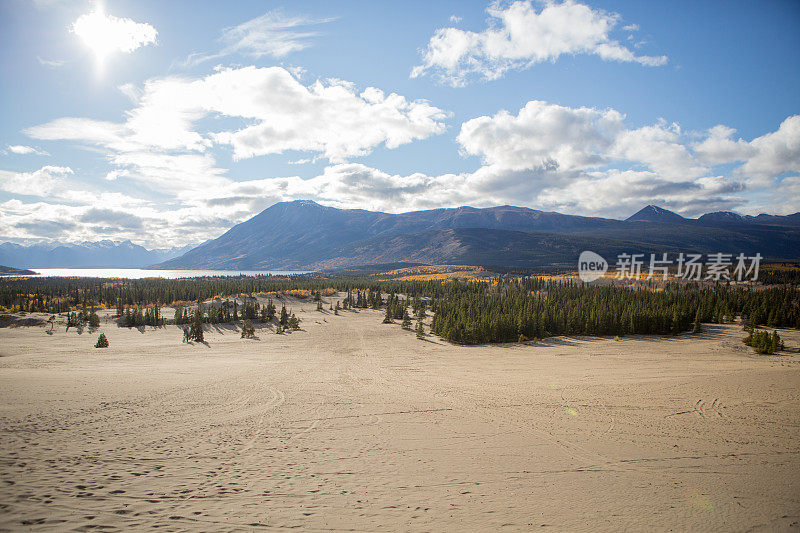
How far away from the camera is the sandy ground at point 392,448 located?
651cm

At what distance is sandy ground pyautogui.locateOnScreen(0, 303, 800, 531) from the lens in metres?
6.51

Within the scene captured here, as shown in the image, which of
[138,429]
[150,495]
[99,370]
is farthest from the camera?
[99,370]

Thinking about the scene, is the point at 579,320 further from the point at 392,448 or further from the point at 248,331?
the point at 248,331

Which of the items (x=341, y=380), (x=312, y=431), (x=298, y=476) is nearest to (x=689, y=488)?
(x=298, y=476)

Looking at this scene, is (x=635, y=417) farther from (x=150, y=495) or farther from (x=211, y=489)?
(x=150, y=495)

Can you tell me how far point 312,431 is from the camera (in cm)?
1047

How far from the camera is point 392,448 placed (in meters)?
9.41

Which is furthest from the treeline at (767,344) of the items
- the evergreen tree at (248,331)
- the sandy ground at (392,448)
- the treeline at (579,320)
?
the evergreen tree at (248,331)

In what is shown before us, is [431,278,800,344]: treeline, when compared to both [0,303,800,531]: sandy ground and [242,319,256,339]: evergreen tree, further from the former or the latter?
[242,319,256,339]: evergreen tree

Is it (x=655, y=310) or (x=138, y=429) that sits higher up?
(x=655, y=310)

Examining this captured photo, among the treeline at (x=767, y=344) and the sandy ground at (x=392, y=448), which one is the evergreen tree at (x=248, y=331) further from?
the treeline at (x=767, y=344)

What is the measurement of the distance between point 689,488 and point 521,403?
614 centimetres

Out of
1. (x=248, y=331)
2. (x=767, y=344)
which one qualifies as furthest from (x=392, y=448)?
(x=767, y=344)

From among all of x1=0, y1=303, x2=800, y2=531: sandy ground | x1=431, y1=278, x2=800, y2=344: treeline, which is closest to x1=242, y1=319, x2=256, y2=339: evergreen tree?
x1=0, y1=303, x2=800, y2=531: sandy ground
